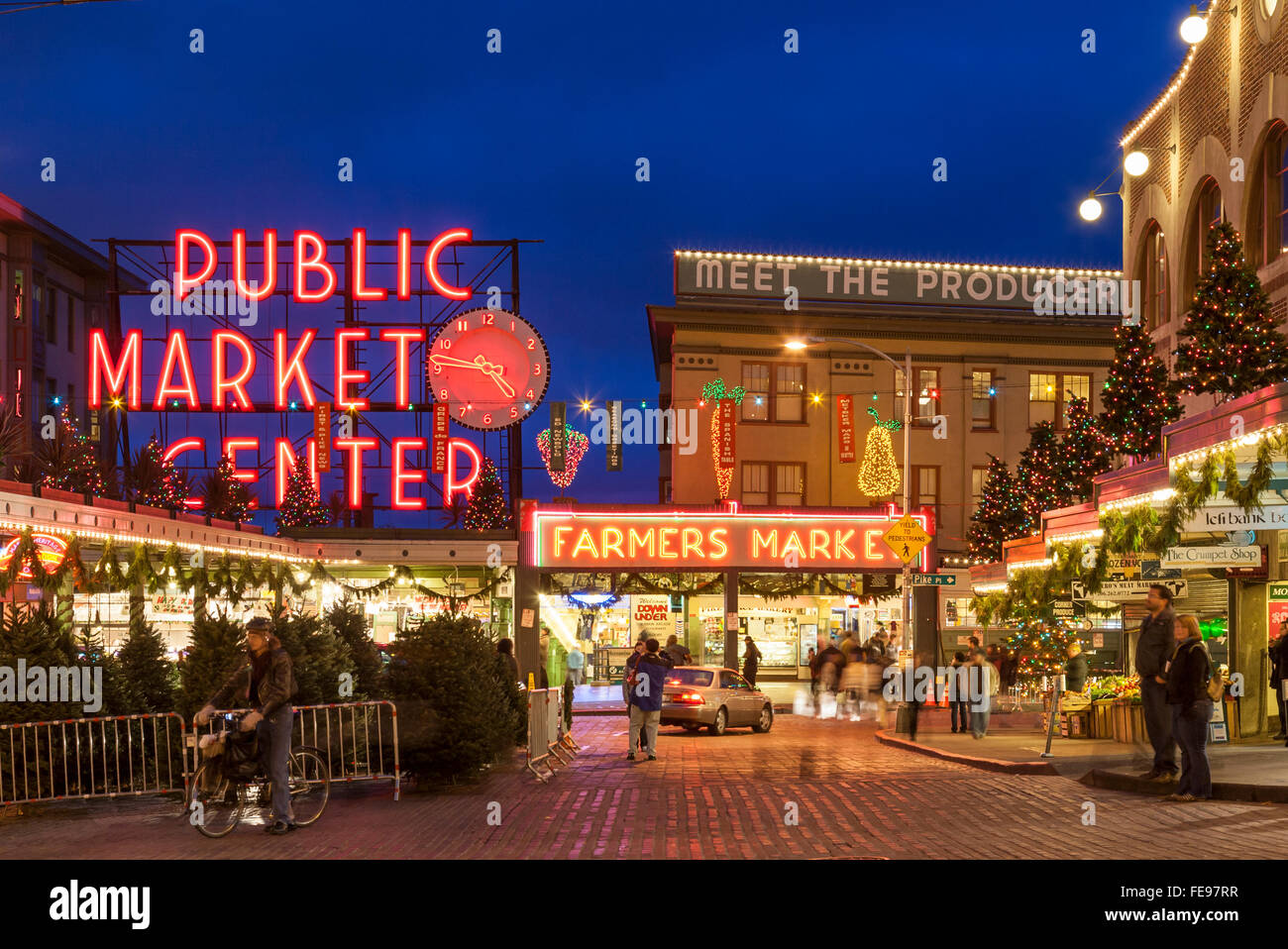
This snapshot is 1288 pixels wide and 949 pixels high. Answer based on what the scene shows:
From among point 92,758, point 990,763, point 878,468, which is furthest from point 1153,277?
point 92,758

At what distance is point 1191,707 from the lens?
14031 millimetres

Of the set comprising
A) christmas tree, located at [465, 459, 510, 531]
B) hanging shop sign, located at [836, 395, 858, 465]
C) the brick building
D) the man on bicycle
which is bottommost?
the man on bicycle

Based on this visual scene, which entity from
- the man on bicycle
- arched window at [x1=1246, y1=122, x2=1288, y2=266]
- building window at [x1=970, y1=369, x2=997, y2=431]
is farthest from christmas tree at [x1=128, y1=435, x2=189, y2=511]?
arched window at [x1=1246, y1=122, x2=1288, y2=266]

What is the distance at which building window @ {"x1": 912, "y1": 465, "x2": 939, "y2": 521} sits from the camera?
160 feet

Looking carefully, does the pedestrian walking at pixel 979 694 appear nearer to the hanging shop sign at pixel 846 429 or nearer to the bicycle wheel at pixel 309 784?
the bicycle wheel at pixel 309 784

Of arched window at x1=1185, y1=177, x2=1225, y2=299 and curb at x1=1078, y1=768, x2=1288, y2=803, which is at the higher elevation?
arched window at x1=1185, y1=177, x2=1225, y2=299

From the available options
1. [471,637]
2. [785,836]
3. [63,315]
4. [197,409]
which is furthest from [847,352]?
[785,836]

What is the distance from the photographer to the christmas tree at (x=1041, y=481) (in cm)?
3208

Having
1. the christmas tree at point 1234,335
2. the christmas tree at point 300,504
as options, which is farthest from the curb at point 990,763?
the christmas tree at point 300,504

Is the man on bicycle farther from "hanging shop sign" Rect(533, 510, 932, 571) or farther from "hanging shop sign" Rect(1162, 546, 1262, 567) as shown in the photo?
"hanging shop sign" Rect(533, 510, 932, 571)

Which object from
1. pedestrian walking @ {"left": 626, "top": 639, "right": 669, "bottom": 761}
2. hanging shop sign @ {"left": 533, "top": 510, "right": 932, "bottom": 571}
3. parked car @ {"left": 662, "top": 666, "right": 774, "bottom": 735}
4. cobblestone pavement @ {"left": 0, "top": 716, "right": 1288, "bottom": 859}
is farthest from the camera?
hanging shop sign @ {"left": 533, "top": 510, "right": 932, "bottom": 571}

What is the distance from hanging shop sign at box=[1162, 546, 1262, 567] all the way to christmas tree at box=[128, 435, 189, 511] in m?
29.5

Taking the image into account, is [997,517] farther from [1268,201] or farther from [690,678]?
[1268,201]

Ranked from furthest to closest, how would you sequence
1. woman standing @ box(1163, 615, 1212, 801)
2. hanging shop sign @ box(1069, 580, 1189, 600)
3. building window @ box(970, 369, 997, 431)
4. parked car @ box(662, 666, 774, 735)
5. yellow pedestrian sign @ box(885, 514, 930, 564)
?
1. building window @ box(970, 369, 997, 431)
2. parked car @ box(662, 666, 774, 735)
3. yellow pedestrian sign @ box(885, 514, 930, 564)
4. hanging shop sign @ box(1069, 580, 1189, 600)
5. woman standing @ box(1163, 615, 1212, 801)
